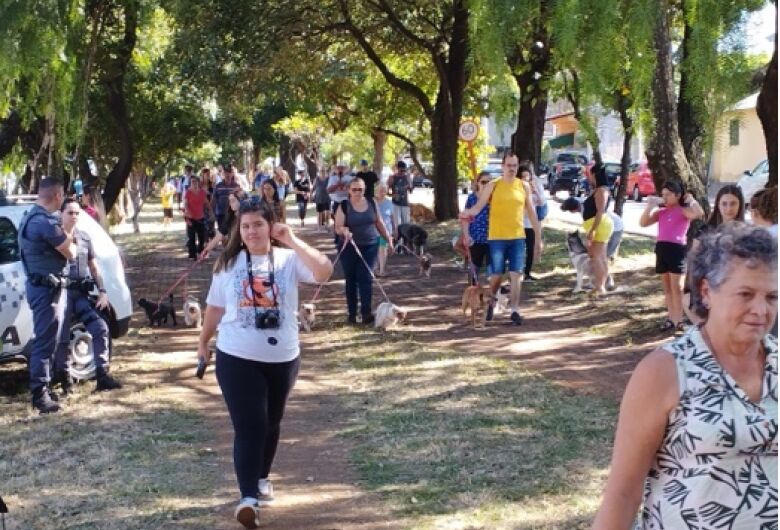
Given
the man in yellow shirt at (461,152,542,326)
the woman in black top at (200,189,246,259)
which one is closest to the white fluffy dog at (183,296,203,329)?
the woman in black top at (200,189,246,259)

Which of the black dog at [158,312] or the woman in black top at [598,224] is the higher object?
the woman in black top at [598,224]

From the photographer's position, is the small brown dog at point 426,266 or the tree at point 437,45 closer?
the small brown dog at point 426,266

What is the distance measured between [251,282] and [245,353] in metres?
0.39

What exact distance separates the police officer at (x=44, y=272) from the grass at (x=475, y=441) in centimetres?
239

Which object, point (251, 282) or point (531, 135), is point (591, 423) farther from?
point (531, 135)

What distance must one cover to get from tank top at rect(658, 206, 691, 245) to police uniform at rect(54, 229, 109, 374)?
5491mm

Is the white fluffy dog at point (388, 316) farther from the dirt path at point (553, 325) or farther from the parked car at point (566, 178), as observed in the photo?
the parked car at point (566, 178)

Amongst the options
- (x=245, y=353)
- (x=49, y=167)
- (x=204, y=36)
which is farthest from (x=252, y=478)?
(x=204, y=36)

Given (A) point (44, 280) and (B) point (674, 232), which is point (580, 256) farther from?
(A) point (44, 280)

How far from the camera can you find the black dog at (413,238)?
21047 mm

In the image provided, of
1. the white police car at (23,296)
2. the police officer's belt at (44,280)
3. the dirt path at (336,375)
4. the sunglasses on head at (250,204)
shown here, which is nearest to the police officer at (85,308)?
the white police car at (23,296)

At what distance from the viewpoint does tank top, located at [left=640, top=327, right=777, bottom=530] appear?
9.98 feet

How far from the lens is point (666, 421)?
3084mm

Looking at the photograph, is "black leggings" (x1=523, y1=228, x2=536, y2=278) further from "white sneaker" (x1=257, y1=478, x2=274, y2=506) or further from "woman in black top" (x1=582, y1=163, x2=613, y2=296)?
"white sneaker" (x1=257, y1=478, x2=274, y2=506)
